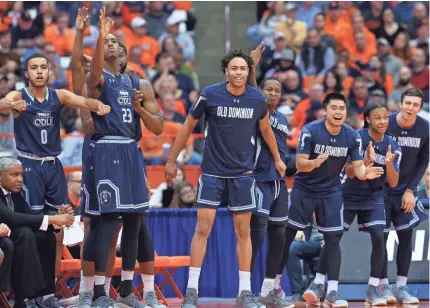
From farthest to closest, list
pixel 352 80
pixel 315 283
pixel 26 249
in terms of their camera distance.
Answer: pixel 352 80 < pixel 315 283 < pixel 26 249

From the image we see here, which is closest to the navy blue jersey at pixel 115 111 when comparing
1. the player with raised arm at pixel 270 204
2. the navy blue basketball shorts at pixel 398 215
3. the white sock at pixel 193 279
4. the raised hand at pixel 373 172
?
the white sock at pixel 193 279

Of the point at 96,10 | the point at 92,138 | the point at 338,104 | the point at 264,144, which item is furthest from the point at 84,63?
the point at 96,10

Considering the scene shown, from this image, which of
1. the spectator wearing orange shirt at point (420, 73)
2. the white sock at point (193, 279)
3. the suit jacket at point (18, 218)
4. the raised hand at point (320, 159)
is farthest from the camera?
the spectator wearing orange shirt at point (420, 73)

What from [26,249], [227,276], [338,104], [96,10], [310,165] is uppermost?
[96,10]

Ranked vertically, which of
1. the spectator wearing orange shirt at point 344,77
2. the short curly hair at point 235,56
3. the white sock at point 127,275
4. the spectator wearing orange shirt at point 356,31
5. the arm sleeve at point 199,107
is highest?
the spectator wearing orange shirt at point 356,31

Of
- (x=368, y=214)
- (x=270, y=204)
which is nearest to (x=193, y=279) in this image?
(x=270, y=204)

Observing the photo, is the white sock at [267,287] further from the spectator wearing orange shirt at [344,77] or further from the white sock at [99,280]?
the spectator wearing orange shirt at [344,77]

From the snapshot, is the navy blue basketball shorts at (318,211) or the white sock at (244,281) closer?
the white sock at (244,281)

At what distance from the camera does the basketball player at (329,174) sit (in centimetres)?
1014

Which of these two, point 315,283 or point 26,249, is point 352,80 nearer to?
point 315,283

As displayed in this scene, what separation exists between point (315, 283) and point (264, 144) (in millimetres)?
1644

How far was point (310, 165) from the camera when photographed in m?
9.92

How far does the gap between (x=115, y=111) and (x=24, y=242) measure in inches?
56.0

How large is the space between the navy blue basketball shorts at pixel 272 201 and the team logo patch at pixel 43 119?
86.7 inches
